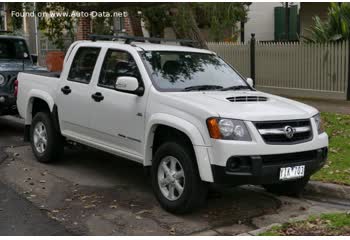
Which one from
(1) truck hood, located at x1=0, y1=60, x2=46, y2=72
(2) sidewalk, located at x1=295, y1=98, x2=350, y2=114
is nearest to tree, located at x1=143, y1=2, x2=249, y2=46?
(2) sidewalk, located at x1=295, y1=98, x2=350, y2=114

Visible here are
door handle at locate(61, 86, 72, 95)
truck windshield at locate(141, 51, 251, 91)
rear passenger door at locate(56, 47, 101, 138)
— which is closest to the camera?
truck windshield at locate(141, 51, 251, 91)

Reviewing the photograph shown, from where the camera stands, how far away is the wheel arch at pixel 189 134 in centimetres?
512

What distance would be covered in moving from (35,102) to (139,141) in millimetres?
2904

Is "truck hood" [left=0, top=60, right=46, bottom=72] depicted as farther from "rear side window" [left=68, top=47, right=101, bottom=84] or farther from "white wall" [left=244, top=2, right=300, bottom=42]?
"white wall" [left=244, top=2, right=300, bottom=42]

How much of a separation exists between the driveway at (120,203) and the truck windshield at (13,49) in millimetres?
4333

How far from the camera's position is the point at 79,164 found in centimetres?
802

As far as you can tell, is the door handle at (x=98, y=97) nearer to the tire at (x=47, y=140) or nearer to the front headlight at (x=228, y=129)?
the tire at (x=47, y=140)

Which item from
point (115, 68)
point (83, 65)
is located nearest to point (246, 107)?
point (115, 68)

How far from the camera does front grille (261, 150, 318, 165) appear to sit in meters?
5.20

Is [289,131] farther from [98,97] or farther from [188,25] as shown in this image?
[188,25]

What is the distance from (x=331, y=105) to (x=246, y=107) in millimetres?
7124

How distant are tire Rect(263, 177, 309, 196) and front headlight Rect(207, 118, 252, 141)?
4.37ft

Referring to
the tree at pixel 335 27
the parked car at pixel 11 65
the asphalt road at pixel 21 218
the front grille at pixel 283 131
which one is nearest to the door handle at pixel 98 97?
the asphalt road at pixel 21 218

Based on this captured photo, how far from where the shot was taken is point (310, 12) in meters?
22.9
